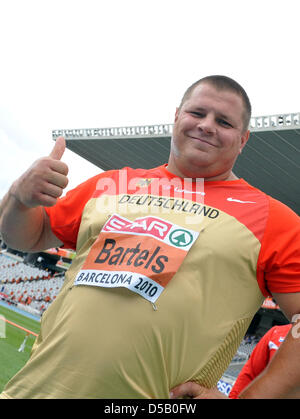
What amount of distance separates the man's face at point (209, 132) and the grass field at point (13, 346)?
10021 millimetres

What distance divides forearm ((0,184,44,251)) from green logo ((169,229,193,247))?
668 mm

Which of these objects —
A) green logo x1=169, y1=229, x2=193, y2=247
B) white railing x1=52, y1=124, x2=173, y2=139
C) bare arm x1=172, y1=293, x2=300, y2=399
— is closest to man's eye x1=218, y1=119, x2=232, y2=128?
green logo x1=169, y1=229, x2=193, y2=247

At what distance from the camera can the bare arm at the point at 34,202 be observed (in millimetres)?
1572

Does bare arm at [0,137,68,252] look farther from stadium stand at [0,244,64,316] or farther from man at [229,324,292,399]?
stadium stand at [0,244,64,316]

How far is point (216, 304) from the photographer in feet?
4.88

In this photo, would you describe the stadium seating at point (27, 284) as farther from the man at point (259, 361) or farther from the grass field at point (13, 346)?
the man at point (259, 361)

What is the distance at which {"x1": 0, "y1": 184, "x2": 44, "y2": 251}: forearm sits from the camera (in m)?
1.76

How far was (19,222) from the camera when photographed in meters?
1.80

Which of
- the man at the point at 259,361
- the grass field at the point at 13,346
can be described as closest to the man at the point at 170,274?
the man at the point at 259,361

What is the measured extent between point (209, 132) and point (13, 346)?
1526 cm

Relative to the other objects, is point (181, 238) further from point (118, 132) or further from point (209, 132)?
point (118, 132)

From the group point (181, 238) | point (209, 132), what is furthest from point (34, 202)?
point (209, 132)
